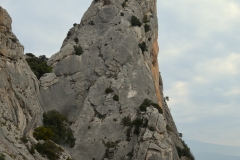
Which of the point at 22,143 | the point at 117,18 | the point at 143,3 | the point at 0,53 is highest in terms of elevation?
the point at 143,3

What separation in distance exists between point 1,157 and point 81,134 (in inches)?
1002

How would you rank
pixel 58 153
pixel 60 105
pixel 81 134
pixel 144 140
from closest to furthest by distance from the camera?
pixel 58 153, pixel 144 140, pixel 81 134, pixel 60 105

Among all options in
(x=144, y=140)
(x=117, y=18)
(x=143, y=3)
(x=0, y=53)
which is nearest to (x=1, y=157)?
(x=0, y=53)

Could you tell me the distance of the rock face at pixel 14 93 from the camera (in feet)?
110

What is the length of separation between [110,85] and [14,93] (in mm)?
20759

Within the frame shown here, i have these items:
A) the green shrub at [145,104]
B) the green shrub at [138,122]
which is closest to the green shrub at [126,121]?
the green shrub at [138,122]

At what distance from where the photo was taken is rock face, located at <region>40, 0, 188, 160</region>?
49.3 meters

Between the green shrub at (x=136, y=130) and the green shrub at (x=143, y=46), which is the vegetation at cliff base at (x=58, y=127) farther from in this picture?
the green shrub at (x=143, y=46)

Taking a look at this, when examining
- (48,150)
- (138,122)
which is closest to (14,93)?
(48,150)

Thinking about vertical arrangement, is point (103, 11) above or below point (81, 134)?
above

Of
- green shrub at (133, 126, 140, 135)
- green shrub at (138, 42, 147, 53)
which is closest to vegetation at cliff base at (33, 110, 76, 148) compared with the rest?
green shrub at (133, 126, 140, 135)

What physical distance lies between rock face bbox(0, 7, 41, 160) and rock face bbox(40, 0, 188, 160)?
10240 mm

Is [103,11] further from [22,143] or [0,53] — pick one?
[22,143]

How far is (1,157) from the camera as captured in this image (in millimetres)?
26406
